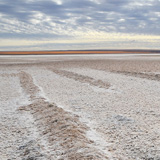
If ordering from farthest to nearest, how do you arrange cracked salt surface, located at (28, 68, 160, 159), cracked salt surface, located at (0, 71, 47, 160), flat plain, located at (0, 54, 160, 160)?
cracked salt surface, located at (28, 68, 160, 159) < cracked salt surface, located at (0, 71, 47, 160) < flat plain, located at (0, 54, 160, 160)

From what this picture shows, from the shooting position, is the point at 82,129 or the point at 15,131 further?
the point at 15,131

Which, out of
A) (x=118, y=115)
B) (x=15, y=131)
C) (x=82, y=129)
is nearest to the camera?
(x=82, y=129)

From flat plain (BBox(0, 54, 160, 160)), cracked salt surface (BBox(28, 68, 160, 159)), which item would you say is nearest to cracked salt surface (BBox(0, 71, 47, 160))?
flat plain (BBox(0, 54, 160, 160))

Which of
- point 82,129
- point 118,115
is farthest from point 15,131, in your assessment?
point 118,115

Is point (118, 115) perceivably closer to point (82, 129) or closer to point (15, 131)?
point (82, 129)

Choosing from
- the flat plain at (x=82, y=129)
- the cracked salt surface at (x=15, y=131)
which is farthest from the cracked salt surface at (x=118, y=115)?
the cracked salt surface at (x=15, y=131)

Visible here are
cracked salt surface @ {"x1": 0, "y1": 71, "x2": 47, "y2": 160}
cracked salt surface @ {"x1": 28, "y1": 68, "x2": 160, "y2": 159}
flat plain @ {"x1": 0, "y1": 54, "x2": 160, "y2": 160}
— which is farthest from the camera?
cracked salt surface @ {"x1": 28, "y1": 68, "x2": 160, "y2": 159}

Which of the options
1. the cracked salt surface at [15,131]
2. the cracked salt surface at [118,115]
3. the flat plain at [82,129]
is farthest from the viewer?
the cracked salt surface at [118,115]

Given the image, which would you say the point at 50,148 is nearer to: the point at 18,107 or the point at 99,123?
the point at 99,123

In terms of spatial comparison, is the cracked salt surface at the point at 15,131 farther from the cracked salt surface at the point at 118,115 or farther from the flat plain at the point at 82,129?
the cracked salt surface at the point at 118,115

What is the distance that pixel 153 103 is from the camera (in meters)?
8.91

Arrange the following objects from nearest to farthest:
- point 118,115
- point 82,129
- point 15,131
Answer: point 82,129 < point 15,131 < point 118,115

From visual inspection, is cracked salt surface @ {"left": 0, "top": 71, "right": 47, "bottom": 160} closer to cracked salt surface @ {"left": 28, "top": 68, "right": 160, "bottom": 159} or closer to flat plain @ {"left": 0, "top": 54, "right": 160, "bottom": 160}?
flat plain @ {"left": 0, "top": 54, "right": 160, "bottom": 160}

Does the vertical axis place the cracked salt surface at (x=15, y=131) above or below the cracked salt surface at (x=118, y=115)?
below
